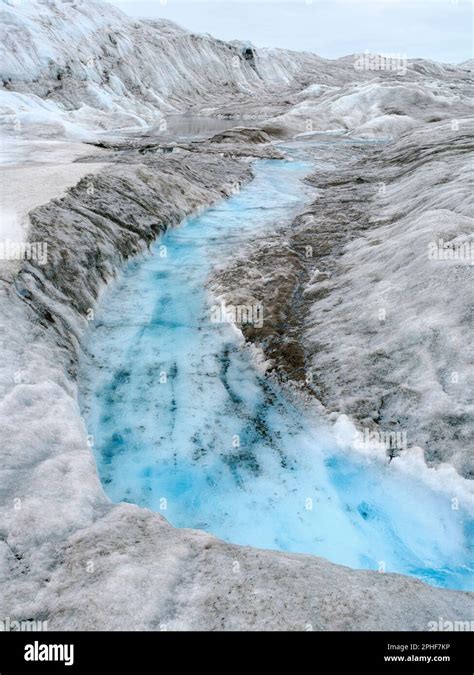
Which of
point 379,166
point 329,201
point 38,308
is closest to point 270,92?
point 379,166

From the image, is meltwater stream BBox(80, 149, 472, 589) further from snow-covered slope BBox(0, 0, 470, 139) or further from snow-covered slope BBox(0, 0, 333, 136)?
snow-covered slope BBox(0, 0, 333, 136)

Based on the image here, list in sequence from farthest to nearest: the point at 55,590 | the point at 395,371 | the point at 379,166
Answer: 1. the point at 379,166
2. the point at 395,371
3. the point at 55,590

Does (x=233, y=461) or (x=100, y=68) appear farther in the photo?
(x=100, y=68)

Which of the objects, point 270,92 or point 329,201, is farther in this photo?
point 270,92

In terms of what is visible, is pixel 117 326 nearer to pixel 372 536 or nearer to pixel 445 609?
pixel 372 536

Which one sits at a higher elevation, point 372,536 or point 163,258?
point 163,258
